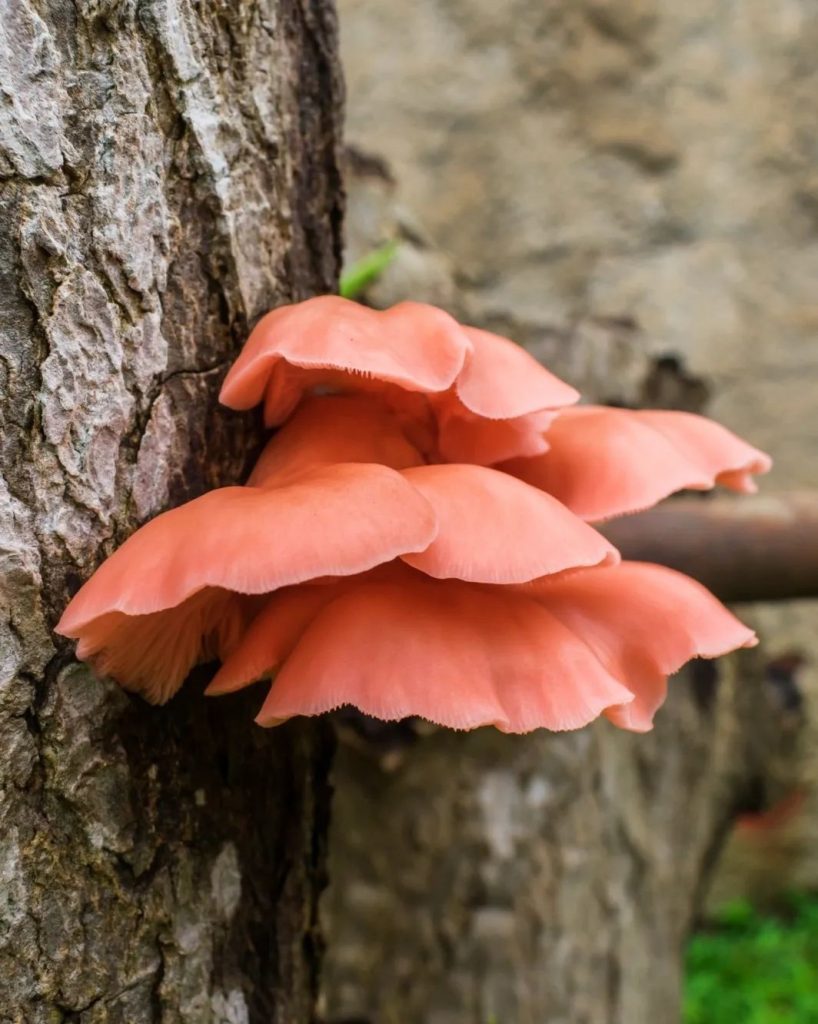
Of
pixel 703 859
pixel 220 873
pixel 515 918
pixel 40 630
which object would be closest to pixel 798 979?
pixel 703 859

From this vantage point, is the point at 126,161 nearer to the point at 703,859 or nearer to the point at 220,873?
the point at 220,873

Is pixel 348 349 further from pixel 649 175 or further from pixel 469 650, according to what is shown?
pixel 649 175

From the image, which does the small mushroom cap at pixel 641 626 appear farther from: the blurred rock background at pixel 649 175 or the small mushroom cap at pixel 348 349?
the blurred rock background at pixel 649 175

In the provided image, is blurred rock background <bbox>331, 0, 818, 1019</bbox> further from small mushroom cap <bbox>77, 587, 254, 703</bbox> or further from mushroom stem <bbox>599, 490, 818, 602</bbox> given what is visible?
small mushroom cap <bbox>77, 587, 254, 703</bbox>

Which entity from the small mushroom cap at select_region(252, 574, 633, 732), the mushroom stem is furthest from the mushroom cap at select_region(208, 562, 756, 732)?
the mushroom stem

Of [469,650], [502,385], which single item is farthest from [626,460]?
[469,650]

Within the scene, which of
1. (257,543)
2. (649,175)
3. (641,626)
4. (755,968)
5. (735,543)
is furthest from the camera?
(649,175)
